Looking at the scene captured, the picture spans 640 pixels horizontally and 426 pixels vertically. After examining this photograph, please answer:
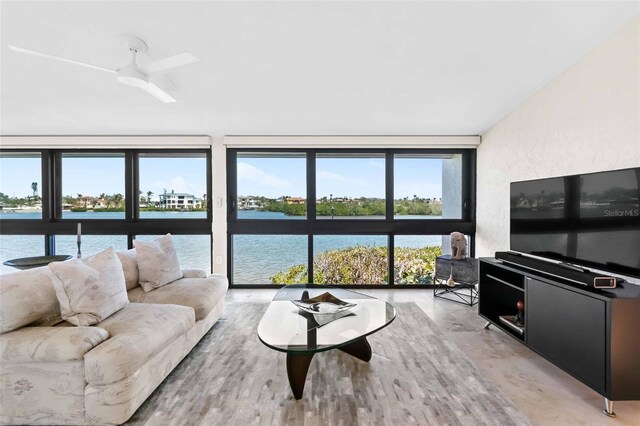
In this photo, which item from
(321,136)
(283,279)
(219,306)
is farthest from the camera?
(283,279)

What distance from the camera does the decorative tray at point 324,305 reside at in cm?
213

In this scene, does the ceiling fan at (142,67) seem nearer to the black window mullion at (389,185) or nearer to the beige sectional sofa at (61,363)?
the beige sectional sofa at (61,363)

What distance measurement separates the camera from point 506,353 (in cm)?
231

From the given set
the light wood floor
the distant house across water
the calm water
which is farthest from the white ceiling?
the light wood floor

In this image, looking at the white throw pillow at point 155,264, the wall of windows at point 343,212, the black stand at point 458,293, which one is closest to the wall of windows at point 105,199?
the wall of windows at point 343,212

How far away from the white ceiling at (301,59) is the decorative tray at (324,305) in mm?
2028

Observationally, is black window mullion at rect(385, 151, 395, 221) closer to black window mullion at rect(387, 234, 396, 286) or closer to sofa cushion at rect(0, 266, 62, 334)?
black window mullion at rect(387, 234, 396, 286)

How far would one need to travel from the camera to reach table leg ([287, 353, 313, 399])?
1.71 meters

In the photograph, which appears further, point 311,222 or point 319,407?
point 311,222

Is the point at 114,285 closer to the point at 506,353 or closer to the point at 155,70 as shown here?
the point at 155,70

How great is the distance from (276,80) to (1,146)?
438cm

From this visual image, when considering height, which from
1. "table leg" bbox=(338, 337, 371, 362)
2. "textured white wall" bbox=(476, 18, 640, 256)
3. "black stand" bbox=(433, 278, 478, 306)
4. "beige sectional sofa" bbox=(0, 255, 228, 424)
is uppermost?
"textured white wall" bbox=(476, 18, 640, 256)

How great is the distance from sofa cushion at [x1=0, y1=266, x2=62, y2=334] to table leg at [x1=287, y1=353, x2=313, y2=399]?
1538 mm

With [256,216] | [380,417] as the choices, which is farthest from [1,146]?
[380,417]
